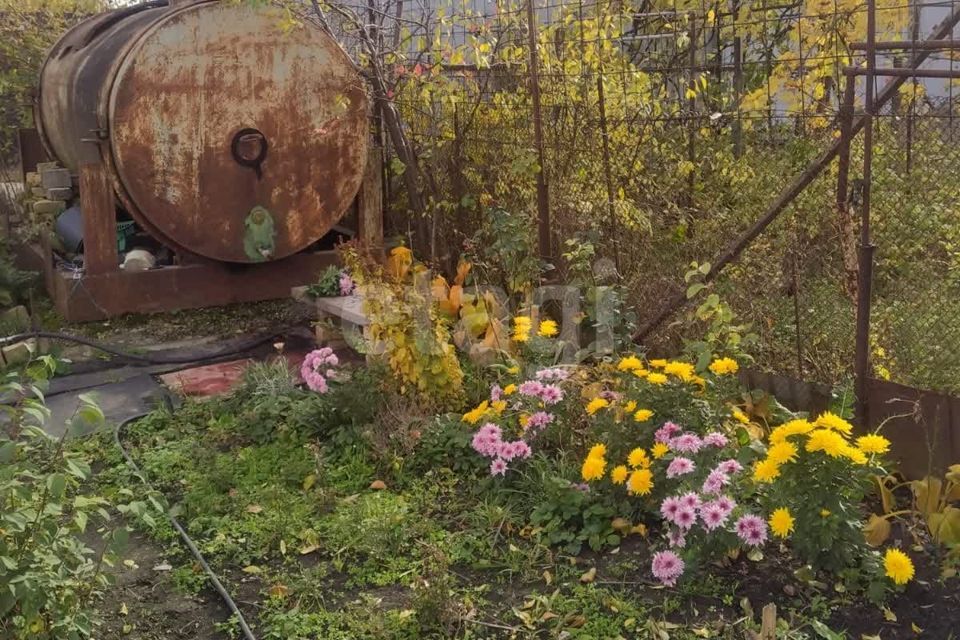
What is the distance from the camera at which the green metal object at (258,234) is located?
706cm

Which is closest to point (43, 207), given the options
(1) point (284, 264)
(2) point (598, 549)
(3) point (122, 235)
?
(3) point (122, 235)

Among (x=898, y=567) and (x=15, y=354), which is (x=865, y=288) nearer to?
(x=898, y=567)

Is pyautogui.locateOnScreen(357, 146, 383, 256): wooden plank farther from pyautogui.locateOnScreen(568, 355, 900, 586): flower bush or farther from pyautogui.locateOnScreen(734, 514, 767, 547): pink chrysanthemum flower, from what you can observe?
pyautogui.locateOnScreen(734, 514, 767, 547): pink chrysanthemum flower

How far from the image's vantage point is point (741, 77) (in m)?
6.60

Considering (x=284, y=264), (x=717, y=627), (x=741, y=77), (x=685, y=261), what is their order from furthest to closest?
(x=284, y=264)
(x=741, y=77)
(x=685, y=261)
(x=717, y=627)

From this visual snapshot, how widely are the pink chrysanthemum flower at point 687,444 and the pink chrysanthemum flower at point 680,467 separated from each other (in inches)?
1.8

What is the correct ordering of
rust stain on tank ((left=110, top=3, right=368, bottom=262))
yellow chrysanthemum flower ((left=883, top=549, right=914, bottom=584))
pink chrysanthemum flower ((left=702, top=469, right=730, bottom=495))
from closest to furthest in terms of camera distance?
yellow chrysanthemum flower ((left=883, top=549, right=914, bottom=584)), pink chrysanthemum flower ((left=702, top=469, right=730, bottom=495)), rust stain on tank ((left=110, top=3, right=368, bottom=262))

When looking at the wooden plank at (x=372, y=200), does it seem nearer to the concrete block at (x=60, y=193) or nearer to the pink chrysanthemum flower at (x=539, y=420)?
the concrete block at (x=60, y=193)

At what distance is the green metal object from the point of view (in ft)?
23.2

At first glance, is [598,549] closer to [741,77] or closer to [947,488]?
[947,488]

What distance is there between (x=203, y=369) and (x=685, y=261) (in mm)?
2852

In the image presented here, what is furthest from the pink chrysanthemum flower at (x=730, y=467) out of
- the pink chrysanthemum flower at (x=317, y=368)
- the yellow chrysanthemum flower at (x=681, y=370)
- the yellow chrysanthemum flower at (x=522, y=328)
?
the pink chrysanthemum flower at (x=317, y=368)

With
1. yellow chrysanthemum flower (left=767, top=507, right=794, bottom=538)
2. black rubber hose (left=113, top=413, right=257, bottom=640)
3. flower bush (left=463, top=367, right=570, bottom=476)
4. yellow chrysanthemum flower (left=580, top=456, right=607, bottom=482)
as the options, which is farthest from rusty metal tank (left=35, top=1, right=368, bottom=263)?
yellow chrysanthemum flower (left=767, top=507, right=794, bottom=538)

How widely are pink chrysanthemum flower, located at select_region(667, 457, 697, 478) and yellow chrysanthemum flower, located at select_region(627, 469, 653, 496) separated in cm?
9
